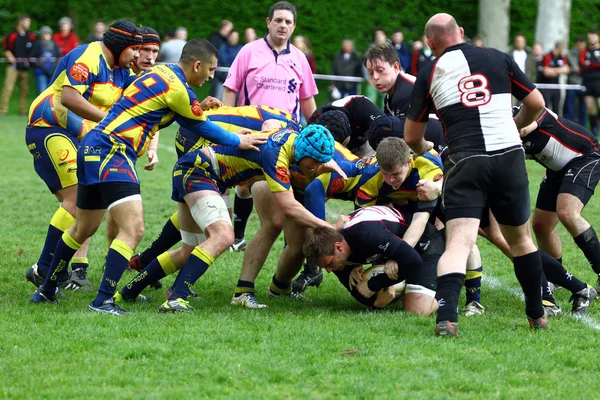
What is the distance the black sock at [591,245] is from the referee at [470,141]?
150cm

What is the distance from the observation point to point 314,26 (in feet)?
91.2

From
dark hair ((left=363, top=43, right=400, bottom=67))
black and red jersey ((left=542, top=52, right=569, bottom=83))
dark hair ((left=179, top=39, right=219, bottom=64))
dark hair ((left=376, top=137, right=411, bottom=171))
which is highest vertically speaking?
dark hair ((left=179, top=39, right=219, bottom=64))

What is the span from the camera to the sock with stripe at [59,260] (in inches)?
262

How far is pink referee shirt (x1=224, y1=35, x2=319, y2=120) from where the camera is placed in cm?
876

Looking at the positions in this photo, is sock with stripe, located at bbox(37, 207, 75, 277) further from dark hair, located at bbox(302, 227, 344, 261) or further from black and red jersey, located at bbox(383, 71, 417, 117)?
black and red jersey, located at bbox(383, 71, 417, 117)

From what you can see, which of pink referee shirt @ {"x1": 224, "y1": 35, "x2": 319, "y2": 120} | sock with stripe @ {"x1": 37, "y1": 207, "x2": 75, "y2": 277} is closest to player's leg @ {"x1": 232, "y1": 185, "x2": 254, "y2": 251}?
pink referee shirt @ {"x1": 224, "y1": 35, "x2": 319, "y2": 120}

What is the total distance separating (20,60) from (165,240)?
16484 mm

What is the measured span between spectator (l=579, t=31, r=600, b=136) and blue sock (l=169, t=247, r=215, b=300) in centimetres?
1577

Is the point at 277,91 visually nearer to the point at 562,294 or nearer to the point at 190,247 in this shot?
the point at 190,247

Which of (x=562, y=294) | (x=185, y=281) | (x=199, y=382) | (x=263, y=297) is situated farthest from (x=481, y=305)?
(x=199, y=382)

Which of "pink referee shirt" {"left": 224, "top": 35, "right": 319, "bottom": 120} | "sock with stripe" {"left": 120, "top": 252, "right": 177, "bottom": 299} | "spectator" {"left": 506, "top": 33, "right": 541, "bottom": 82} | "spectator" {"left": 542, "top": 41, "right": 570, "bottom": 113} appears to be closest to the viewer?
"sock with stripe" {"left": 120, "top": 252, "right": 177, "bottom": 299}

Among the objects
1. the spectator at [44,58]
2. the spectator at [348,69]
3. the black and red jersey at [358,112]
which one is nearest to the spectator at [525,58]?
the spectator at [348,69]

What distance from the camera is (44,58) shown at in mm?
22328

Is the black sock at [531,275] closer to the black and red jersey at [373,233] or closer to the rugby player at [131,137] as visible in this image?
the black and red jersey at [373,233]
